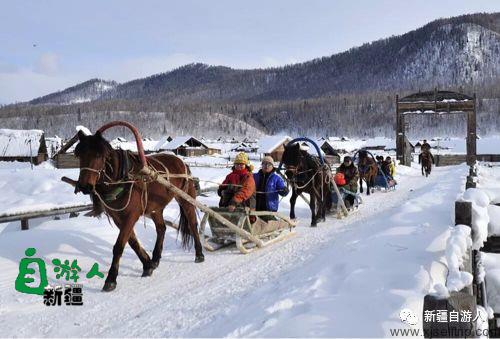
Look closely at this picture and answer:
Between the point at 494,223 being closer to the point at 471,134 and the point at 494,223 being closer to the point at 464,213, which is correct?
the point at 464,213

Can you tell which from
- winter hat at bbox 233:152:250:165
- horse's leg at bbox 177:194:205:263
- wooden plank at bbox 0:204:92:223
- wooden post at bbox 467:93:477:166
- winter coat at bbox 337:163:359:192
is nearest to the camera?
horse's leg at bbox 177:194:205:263

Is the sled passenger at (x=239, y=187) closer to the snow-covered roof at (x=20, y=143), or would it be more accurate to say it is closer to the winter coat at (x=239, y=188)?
the winter coat at (x=239, y=188)

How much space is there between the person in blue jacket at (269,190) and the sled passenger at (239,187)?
727 mm

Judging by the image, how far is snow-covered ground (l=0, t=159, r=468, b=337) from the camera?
4.43m

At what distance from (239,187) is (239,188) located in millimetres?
37

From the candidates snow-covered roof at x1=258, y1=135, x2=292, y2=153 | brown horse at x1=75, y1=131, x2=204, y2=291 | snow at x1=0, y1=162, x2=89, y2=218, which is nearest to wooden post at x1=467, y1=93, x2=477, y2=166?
snow at x1=0, y1=162, x2=89, y2=218

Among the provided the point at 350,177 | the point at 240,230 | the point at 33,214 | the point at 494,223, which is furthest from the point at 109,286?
the point at 350,177

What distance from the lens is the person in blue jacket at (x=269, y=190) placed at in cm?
982

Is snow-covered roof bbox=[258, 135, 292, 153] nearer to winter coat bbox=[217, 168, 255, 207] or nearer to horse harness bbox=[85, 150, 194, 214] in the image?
winter coat bbox=[217, 168, 255, 207]

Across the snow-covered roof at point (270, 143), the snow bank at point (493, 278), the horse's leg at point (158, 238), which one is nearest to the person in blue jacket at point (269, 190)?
the horse's leg at point (158, 238)

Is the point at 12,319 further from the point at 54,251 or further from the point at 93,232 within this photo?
the point at 93,232

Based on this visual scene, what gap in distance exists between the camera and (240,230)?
820 centimetres

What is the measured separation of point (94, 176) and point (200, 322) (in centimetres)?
237

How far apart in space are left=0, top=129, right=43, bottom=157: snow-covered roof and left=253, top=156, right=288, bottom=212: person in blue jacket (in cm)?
5159
